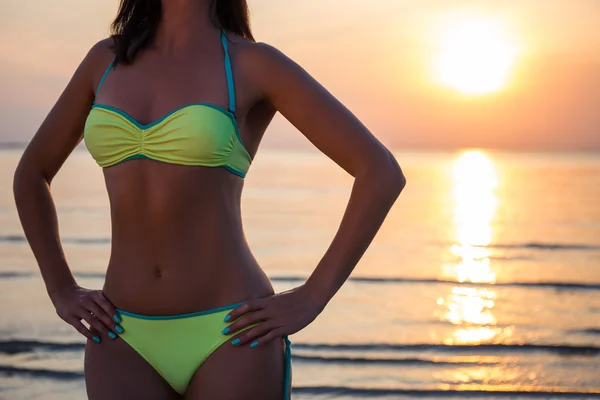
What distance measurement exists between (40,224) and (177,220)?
0.70 metres

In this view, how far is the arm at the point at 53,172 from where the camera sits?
263cm

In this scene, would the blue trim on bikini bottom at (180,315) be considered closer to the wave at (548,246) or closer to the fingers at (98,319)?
the fingers at (98,319)

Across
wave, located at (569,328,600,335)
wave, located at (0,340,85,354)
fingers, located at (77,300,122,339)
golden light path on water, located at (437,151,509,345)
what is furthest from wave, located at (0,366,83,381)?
wave, located at (569,328,600,335)

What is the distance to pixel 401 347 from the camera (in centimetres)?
941

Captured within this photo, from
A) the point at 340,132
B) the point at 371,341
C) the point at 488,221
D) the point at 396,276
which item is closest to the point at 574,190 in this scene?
the point at 488,221

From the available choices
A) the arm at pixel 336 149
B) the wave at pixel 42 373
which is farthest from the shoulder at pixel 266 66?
the wave at pixel 42 373

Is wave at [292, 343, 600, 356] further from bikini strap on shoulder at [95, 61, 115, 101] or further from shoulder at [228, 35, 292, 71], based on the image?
shoulder at [228, 35, 292, 71]

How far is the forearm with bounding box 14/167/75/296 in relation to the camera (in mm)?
2756

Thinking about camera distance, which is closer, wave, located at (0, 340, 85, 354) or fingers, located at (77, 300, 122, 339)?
fingers, located at (77, 300, 122, 339)

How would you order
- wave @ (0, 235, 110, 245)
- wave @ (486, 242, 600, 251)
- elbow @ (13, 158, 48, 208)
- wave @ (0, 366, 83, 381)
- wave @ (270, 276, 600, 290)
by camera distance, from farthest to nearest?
wave @ (486, 242, 600, 251)
wave @ (0, 235, 110, 245)
wave @ (270, 276, 600, 290)
wave @ (0, 366, 83, 381)
elbow @ (13, 158, 48, 208)

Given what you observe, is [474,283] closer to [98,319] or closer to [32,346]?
[32,346]

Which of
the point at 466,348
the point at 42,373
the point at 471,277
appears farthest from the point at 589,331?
the point at 42,373

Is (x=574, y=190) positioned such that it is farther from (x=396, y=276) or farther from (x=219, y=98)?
(x=219, y=98)

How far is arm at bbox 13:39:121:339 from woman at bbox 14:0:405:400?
13cm
